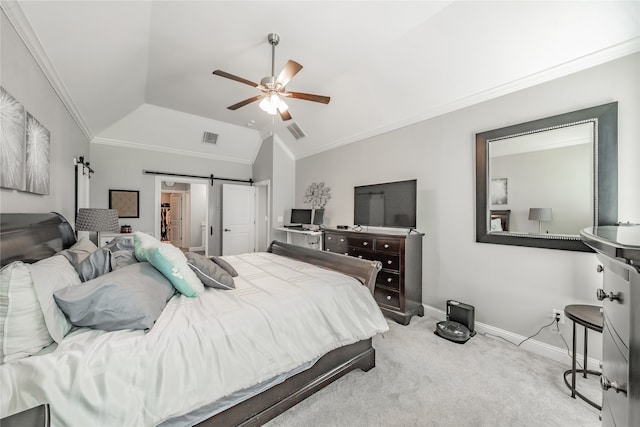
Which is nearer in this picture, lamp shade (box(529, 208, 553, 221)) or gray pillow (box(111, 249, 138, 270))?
gray pillow (box(111, 249, 138, 270))

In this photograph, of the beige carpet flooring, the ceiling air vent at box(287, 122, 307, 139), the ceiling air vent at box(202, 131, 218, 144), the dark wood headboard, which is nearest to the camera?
the dark wood headboard

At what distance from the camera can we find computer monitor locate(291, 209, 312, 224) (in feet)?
16.4

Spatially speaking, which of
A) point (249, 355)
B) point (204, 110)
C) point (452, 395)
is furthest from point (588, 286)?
point (204, 110)

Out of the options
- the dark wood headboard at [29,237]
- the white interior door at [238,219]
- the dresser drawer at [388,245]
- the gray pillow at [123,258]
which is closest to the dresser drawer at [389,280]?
the dresser drawer at [388,245]

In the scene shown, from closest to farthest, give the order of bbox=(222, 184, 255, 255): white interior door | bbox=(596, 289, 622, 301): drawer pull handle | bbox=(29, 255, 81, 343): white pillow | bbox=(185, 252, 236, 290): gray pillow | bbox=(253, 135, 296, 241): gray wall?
bbox=(596, 289, 622, 301): drawer pull handle, bbox=(29, 255, 81, 343): white pillow, bbox=(185, 252, 236, 290): gray pillow, bbox=(253, 135, 296, 241): gray wall, bbox=(222, 184, 255, 255): white interior door

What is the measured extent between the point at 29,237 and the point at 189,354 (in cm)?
134

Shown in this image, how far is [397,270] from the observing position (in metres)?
2.96

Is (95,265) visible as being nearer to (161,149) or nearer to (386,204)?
(386,204)

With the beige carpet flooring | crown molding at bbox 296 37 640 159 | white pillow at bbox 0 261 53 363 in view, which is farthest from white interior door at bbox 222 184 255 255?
white pillow at bbox 0 261 53 363

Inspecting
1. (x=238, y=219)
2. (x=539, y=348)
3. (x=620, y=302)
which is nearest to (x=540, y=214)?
(x=539, y=348)

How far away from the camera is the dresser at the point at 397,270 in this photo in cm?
293

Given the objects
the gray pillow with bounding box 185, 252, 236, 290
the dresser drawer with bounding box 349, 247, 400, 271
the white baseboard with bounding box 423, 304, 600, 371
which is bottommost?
the white baseboard with bounding box 423, 304, 600, 371

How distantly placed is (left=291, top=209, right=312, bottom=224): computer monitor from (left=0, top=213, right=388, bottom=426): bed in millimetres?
2852

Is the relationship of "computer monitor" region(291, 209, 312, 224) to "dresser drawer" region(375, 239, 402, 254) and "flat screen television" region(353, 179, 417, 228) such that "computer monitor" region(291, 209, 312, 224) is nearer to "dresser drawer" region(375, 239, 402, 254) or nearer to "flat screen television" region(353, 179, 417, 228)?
"flat screen television" region(353, 179, 417, 228)
